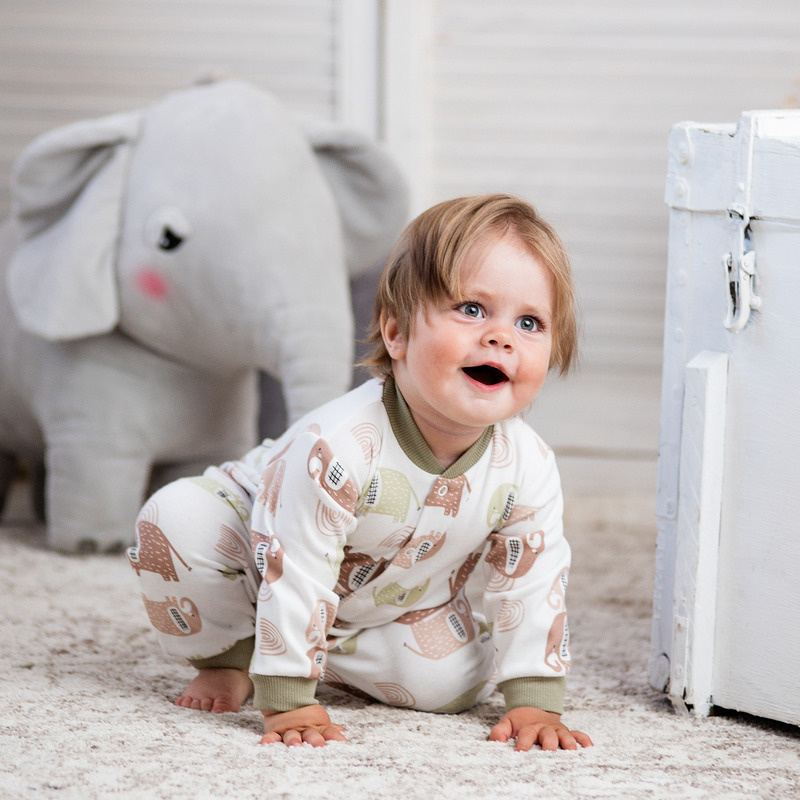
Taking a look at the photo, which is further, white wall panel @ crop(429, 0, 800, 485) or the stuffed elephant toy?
white wall panel @ crop(429, 0, 800, 485)

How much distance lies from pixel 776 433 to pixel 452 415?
25 centimetres

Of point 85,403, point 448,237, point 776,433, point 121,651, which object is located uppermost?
A: point 448,237

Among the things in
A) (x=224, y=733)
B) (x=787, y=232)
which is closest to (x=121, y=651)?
(x=224, y=733)

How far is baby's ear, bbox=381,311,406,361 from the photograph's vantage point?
32.4 inches

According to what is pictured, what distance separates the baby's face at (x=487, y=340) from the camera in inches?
30.8

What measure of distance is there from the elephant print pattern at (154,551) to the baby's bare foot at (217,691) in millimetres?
88

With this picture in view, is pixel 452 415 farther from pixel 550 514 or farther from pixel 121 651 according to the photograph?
pixel 121 651

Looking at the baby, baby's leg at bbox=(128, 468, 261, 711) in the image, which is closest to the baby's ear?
the baby

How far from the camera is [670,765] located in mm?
796

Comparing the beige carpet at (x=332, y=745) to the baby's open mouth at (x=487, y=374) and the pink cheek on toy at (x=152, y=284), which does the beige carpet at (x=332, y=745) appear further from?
the pink cheek on toy at (x=152, y=284)

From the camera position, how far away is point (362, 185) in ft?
4.63

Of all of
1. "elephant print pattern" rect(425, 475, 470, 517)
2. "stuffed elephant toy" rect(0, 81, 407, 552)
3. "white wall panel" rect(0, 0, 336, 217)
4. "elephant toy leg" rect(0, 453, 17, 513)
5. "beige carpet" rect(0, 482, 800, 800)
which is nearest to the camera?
→ "beige carpet" rect(0, 482, 800, 800)

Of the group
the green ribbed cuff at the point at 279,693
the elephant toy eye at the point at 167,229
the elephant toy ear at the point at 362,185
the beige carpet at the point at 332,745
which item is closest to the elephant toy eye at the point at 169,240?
the elephant toy eye at the point at 167,229

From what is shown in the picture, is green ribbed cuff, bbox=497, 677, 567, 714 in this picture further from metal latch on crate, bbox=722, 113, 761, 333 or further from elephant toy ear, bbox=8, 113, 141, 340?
elephant toy ear, bbox=8, 113, 141, 340
